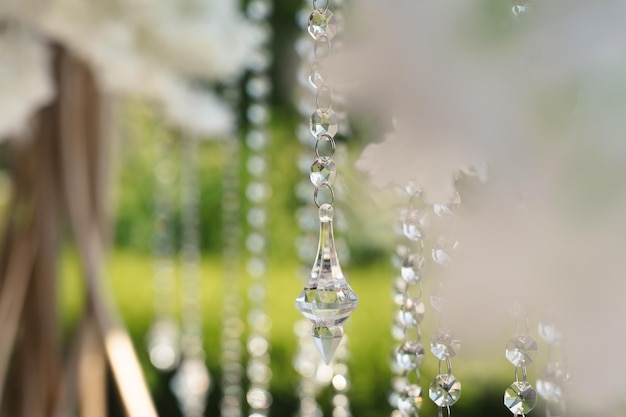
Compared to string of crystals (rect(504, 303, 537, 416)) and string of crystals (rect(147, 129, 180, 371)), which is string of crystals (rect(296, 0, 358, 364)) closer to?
string of crystals (rect(504, 303, 537, 416))

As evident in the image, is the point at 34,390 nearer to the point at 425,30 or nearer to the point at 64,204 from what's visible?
the point at 64,204

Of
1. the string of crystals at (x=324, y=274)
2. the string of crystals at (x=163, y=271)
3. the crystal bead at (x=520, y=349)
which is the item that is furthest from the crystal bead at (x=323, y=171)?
the string of crystals at (x=163, y=271)

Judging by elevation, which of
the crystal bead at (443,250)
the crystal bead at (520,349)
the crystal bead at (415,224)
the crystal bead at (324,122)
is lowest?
the crystal bead at (520,349)

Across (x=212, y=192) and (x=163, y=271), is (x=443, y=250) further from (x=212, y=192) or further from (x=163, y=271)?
(x=212, y=192)

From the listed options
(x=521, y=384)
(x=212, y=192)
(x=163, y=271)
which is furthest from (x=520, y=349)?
(x=212, y=192)

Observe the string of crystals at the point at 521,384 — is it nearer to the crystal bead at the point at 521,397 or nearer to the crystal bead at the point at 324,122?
the crystal bead at the point at 521,397

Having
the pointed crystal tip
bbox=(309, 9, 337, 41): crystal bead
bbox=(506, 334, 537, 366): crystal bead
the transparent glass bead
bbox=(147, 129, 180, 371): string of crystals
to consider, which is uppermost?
bbox=(147, 129, 180, 371): string of crystals

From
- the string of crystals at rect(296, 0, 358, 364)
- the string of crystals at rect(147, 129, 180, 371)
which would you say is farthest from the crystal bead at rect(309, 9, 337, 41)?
the string of crystals at rect(147, 129, 180, 371)
